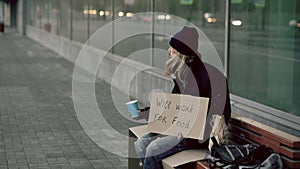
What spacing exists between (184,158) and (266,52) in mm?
2274

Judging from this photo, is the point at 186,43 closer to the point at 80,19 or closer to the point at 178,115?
the point at 178,115

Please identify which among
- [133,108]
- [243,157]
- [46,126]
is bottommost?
[46,126]

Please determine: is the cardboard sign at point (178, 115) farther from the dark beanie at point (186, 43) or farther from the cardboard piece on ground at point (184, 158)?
the dark beanie at point (186, 43)

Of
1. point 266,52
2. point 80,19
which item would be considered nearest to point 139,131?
point 266,52

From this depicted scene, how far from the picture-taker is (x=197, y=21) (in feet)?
29.8

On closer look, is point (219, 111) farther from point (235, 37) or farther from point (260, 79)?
point (235, 37)

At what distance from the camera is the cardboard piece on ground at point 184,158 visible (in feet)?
15.5

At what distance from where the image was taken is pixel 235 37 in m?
7.41

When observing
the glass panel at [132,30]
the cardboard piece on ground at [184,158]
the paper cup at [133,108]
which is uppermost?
the glass panel at [132,30]

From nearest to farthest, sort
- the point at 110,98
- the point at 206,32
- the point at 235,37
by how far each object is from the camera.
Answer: the point at 235,37 → the point at 206,32 → the point at 110,98

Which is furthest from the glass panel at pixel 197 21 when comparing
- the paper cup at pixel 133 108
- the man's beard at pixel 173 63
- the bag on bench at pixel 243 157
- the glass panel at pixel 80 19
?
the glass panel at pixel 80 19

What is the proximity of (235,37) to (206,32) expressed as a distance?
122 centimetres

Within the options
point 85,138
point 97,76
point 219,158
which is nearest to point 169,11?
point 85,138

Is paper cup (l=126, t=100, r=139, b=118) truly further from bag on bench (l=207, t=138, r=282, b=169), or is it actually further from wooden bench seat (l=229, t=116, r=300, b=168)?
bag on bench (l=207, t=138, r=282, b=169)
